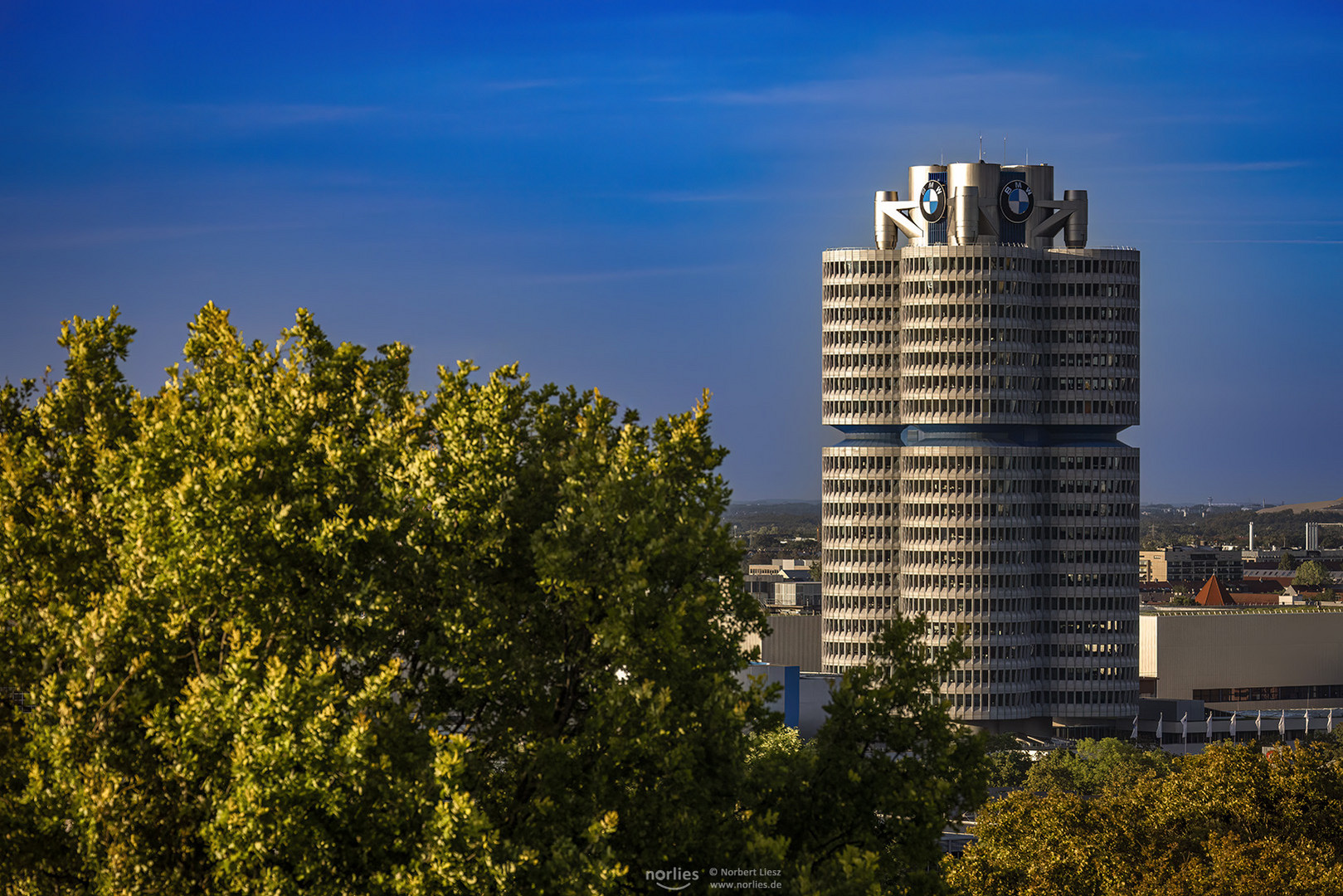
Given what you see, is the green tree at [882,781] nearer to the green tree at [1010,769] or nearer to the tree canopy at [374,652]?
the tree canopy at [374,652]

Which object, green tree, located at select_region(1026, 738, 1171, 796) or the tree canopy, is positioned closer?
the tree canopy

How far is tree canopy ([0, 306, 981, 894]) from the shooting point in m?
27.1

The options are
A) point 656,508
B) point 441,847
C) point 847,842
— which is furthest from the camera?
point 847,842

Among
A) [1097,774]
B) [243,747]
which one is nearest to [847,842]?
Result: [243,747]

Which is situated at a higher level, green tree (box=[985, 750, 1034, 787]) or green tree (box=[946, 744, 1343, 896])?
green tree (box=[946, 744, 1343, 896])

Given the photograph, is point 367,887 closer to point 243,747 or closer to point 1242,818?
point 243,747

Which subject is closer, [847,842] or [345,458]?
[345,458]

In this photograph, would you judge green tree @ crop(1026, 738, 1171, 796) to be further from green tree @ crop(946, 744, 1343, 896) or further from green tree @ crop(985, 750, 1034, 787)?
green tree @ crop(946, 744, 1343, 896)

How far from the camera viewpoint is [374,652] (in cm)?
2947

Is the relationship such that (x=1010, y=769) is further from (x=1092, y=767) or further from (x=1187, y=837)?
(x=1187, y=837)

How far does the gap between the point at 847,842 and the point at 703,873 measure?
11.5 ft

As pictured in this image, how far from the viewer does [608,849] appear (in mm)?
27422

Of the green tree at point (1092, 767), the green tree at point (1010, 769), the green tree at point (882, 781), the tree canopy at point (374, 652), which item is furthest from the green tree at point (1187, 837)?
the green tree at point (1010, 769)

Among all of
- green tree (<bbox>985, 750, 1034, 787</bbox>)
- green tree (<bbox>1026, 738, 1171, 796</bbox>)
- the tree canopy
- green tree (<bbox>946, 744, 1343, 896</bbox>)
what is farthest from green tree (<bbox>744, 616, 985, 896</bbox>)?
green tree (<bbox>985, 750, 1034, 787</bbox>)
